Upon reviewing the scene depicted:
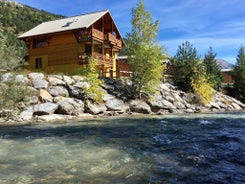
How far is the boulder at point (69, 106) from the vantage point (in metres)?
25.2

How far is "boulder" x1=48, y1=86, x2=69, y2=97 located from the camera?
2734 centimetres

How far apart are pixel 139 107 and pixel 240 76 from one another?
29.3m

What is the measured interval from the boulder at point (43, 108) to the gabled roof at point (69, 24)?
44.5ft

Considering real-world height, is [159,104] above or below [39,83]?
below

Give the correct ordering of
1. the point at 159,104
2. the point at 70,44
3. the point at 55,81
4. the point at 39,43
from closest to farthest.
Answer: the point at 55,81 < the point at 159,104 < the point at 70,44 < the point at 39,43

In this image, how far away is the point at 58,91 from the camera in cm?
2772

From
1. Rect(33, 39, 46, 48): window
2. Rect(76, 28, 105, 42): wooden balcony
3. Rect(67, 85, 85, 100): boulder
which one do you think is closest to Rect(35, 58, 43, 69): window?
Rect(33, 39, 46, 48): window

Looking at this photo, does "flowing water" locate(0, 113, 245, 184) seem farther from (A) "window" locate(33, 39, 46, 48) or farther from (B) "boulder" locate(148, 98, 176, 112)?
(A) "window" locate(33, 39, 46, 48)

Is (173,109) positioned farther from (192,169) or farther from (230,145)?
(192,169)

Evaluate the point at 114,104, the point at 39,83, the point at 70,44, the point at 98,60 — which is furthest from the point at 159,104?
the point at 70,44

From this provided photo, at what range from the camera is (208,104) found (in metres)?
38.0

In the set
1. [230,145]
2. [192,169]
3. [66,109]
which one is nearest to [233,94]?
[66,109]

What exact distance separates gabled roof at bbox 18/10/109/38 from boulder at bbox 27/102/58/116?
13.6 metres

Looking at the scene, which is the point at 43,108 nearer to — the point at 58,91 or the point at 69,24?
the point at 58,91
